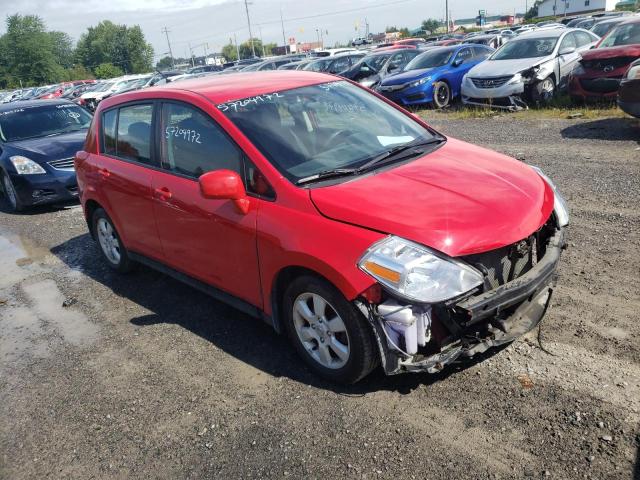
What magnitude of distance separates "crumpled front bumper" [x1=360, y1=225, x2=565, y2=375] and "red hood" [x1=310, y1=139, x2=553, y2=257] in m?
0.25

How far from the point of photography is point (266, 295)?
11.9ft

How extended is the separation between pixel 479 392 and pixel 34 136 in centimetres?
892

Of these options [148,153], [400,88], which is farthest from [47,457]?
[400,88]

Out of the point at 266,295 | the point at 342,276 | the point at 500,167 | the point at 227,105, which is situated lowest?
the point at 266,295

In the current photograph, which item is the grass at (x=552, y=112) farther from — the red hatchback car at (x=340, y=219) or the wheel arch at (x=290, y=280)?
the wheel arch at (x=290, y=280)

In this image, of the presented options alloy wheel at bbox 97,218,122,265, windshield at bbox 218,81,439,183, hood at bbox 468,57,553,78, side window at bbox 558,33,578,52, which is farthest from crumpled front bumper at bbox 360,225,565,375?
side window at bbox 558,33,578,52

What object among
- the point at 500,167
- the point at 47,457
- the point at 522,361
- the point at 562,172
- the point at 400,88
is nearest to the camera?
the point at 47,457

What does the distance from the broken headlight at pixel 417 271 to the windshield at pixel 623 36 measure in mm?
Answer: 10376

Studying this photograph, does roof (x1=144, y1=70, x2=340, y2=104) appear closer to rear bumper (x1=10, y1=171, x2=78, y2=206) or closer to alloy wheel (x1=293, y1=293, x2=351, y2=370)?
alloy wheel (x1=293, y1=293, x2=351, y2=370)

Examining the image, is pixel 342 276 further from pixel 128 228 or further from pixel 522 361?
pixel 128 228

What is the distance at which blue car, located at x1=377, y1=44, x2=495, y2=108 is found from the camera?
14086 mm

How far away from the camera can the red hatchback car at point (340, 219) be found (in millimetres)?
2922

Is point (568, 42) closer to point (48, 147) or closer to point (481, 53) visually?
point (481, 53)

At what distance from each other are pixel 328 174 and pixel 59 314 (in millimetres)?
3166
